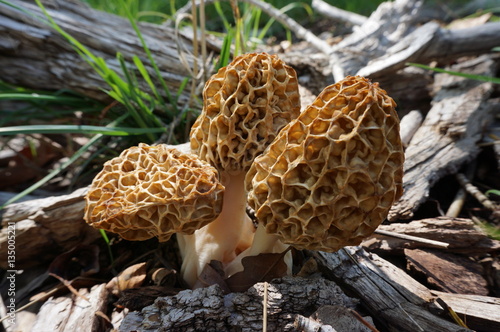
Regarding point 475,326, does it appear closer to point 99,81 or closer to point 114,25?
point 99,81

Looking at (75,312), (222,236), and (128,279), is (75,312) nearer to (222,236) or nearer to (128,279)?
(128,279)

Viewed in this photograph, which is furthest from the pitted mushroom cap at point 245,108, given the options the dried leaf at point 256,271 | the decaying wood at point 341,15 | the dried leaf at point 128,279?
the decaying wood at point 341,15

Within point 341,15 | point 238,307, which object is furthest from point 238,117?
point 341,15

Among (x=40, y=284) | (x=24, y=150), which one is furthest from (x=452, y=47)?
(x=24, y=150)

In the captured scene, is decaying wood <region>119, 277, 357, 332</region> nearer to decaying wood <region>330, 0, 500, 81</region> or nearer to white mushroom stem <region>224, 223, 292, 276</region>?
white mushroom stem <region>224, 223, 292, 276</region>

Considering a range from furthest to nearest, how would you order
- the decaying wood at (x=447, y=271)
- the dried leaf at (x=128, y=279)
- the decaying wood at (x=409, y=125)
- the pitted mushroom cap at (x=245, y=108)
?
the decaying wood at (x=409, y=125), the dried leaf at (x=128, y=279), the decaying wood at (x=447, y=271), the pitted mushroom cap at (x=245, y=108)

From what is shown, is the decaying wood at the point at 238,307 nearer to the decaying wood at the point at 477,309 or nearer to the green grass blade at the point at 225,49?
the decaying wood at the point at 477,309

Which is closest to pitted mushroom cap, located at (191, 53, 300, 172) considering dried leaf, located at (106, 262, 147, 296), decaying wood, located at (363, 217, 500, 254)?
dried leaf, located at (106, 262, 147, 296)
